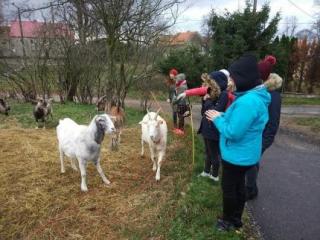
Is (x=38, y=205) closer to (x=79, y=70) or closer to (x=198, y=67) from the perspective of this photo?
(x=79, y=70)

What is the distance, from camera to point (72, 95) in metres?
18.1

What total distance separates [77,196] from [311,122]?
34.2ft

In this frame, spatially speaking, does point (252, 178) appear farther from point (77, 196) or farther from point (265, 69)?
point (77, 196)

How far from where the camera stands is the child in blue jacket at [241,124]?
4.05m

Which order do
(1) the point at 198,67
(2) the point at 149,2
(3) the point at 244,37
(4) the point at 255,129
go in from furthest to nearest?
1. (1) the point at 198,67
2. (3) the point at 244,37
3. (2) the point at 149,2
4. (4) the point at 255,129

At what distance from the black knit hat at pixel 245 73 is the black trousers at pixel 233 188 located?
3.07 feet

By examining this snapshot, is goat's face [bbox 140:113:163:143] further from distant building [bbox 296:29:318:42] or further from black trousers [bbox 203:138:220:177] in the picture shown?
distant building [bbox 296:29:318:42]

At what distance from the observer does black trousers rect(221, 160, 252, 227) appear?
4379 mm

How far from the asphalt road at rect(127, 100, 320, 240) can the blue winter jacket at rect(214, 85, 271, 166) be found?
1338 mm

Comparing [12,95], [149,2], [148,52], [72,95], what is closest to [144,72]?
[148,52]

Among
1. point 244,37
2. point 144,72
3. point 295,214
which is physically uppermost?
point 244,37

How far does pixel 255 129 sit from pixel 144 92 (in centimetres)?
1221

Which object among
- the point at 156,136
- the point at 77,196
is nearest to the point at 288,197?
the point at 156,136

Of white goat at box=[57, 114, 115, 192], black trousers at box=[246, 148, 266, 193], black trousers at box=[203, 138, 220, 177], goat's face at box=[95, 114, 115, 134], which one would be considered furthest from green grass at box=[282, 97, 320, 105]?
goat's face at box=[95, 114, 115, 134]
